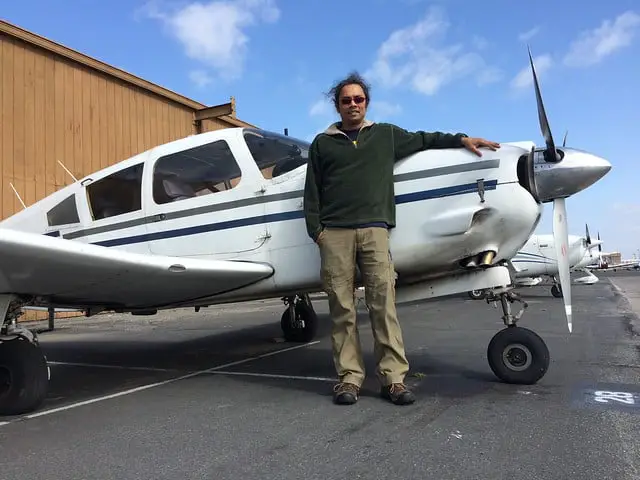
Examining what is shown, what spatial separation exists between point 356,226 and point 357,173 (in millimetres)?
385

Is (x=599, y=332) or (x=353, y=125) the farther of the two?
(x=599, y=332)

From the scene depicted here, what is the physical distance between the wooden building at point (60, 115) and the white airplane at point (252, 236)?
7.00 meters

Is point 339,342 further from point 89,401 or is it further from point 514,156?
point 89,401

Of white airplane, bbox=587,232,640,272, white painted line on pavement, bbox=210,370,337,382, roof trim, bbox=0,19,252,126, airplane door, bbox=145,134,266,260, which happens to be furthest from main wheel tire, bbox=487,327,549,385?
white airplane, bbox=587,232,640,272

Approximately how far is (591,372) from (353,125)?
126 inches

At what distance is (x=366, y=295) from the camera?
371 centimetres

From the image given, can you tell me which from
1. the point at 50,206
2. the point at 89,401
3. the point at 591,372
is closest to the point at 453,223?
the point at 591,372

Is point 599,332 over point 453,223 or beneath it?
beneath

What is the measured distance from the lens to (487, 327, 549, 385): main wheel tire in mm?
3869

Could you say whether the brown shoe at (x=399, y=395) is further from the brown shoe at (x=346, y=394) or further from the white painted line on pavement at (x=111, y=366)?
the white painted line on pavement at (x=111, y=366)

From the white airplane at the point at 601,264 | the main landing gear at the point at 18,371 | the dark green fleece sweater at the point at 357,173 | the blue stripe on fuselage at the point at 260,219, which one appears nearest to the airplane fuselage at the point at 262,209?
the blue stripe on fuselage at the point at 260,219

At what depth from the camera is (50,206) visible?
5.54 m

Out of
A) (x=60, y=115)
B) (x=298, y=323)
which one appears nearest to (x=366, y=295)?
(x=298, y=323)

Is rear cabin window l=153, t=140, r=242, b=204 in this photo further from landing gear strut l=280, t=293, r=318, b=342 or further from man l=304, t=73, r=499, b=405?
landing gear strut l=280, t=293, r=318, b=342
